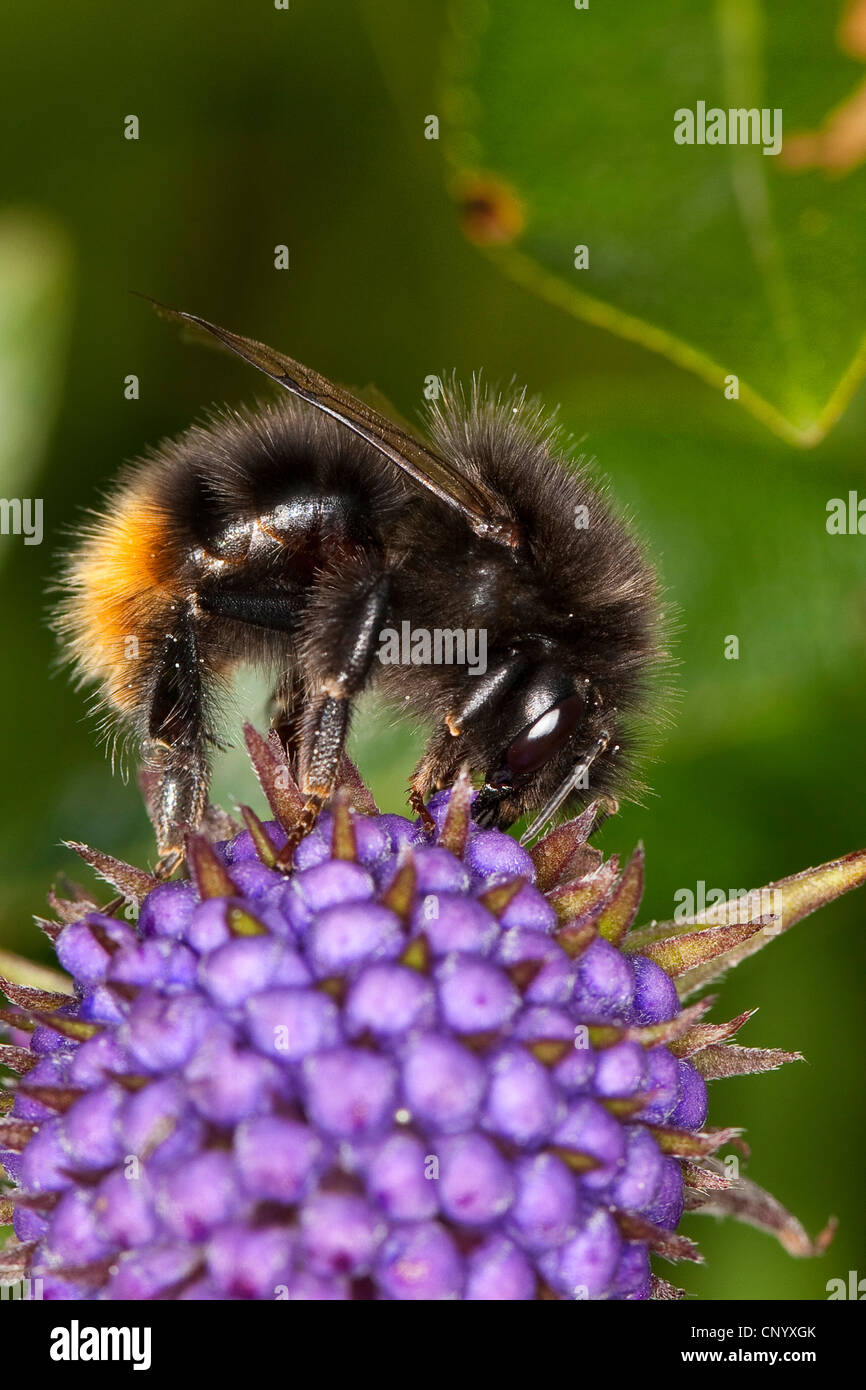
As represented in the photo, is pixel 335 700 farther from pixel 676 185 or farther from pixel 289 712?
pixel 676 185

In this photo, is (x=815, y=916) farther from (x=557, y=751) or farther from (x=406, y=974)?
(x=406, y=974)

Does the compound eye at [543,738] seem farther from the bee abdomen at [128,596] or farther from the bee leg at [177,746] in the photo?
the bee abdomen at [128,596]

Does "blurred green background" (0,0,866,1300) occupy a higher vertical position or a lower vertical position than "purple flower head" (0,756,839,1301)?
higher

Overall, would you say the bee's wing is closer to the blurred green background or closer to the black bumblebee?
the black bumblebee

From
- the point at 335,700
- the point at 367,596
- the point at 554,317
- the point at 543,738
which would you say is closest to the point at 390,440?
the point at 367,596

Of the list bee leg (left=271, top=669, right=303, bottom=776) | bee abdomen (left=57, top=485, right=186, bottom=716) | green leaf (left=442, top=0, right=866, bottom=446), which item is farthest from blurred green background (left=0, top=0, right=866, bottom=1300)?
bee abdomen (left=57, top=485, right=186, bottom=716)
